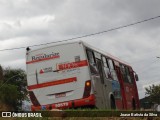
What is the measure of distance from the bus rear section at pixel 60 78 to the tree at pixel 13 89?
3449 centimetres

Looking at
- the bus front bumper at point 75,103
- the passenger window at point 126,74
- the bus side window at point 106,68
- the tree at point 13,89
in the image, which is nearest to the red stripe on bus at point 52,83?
the bus front bumper at point 75,103

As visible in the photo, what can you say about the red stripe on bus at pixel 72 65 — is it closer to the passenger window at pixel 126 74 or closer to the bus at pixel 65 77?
the bus at pixel 65 77

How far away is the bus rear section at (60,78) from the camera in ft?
55.4

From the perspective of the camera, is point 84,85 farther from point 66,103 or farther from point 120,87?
point 120,87

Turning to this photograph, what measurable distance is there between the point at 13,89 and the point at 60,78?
45963 mm

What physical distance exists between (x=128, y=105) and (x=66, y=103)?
24.6 ft

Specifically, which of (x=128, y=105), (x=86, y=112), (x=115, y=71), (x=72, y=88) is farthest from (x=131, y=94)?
(x=86, y=112)

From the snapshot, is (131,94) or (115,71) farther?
(131,94)

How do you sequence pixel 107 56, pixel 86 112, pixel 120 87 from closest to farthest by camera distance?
pixel 86 112
pixel 107 56
pixel 120 87

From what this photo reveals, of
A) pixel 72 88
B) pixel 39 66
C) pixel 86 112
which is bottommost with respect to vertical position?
pixel 86 112

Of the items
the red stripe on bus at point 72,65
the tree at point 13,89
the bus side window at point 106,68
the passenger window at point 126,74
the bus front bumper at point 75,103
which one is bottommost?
the bus front bumper at point 75,103

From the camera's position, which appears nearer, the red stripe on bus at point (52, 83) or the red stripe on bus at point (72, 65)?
the red stripe on bus at point (72, 65)

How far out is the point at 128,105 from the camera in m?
23.8

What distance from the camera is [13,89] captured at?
62156mm
